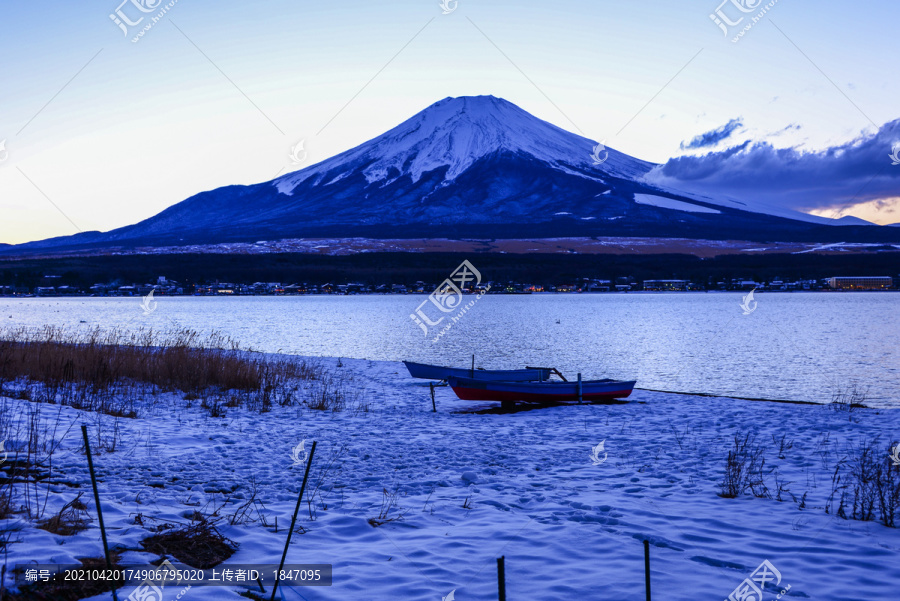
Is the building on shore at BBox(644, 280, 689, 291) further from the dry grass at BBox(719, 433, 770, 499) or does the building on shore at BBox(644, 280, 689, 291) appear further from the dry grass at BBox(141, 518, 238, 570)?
the dry grass at BBox(141, 518, 238, 570)

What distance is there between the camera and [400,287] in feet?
525

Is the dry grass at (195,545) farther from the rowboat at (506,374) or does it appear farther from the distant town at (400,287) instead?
the distant town at (400,287)

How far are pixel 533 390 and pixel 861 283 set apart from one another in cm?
18947

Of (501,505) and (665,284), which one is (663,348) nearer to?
(501,505)

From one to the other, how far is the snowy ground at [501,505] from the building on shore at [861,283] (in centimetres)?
18347

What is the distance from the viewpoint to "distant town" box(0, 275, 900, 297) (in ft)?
497

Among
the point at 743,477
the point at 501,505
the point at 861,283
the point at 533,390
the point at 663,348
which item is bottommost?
the point at 501,505

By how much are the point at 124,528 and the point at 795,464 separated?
10543mm

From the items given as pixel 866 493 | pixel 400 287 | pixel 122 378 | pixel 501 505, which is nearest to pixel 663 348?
pixel 122 378

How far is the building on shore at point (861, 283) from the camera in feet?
560

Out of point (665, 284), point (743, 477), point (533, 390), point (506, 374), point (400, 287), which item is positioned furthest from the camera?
point (665, 284)

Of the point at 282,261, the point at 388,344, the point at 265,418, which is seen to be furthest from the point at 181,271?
the point at 265,418

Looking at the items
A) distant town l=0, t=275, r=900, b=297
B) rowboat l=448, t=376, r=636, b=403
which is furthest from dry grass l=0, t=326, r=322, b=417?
distant town l=0, t=275, r=900, b=297

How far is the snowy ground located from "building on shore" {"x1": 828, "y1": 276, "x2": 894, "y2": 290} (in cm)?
18347
